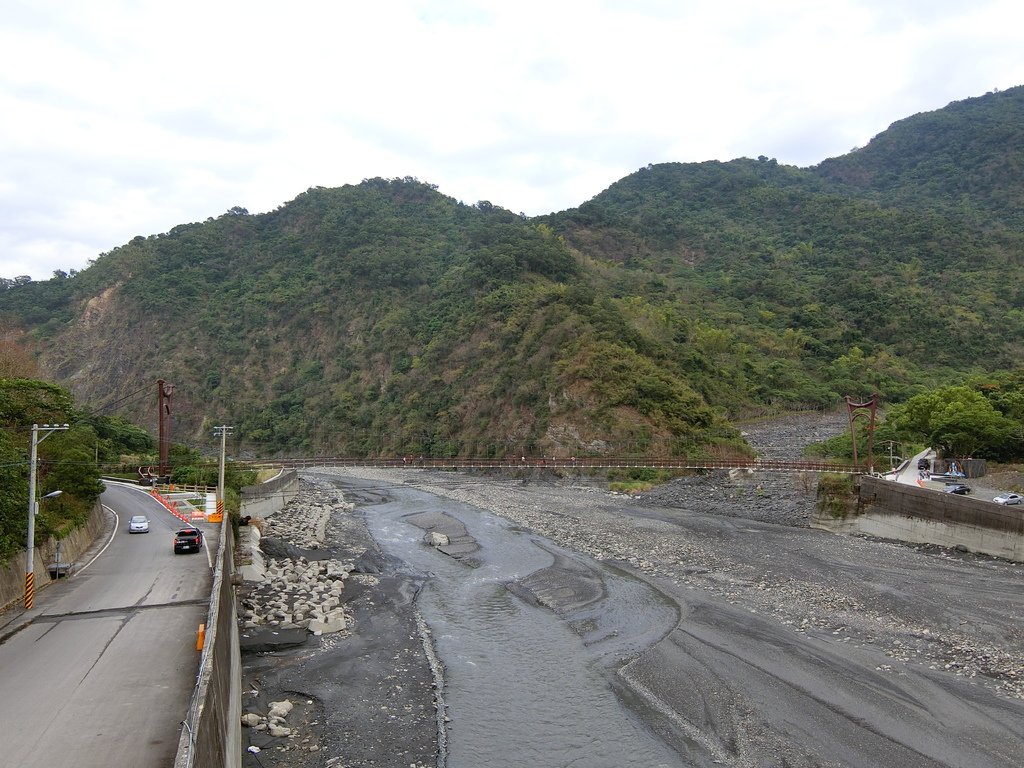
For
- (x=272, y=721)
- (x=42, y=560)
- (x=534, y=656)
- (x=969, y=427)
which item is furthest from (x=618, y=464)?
(x=272, y=721)

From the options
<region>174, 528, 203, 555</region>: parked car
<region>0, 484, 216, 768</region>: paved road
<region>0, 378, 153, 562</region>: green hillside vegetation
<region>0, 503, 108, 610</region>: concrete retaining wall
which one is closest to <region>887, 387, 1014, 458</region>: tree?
<region>0, 484, 216, 768</region>: paved road

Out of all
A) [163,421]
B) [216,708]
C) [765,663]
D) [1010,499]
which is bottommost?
[765,663]

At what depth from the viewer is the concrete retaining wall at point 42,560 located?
1628cm

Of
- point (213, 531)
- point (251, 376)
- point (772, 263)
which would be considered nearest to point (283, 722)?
point (213, 531)

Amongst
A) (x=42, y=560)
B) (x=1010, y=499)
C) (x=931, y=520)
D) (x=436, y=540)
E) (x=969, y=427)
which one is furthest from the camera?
(x=969, y=427)

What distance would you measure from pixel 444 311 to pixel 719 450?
52.1 meters

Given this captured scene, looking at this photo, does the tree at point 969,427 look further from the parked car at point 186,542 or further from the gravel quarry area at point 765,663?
the parked car at point 186,542

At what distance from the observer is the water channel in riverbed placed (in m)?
12.9

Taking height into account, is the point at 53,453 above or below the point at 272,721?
above

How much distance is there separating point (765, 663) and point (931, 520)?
704 inches

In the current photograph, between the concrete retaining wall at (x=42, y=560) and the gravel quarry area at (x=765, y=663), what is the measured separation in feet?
21.0

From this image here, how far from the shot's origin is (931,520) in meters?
29.1

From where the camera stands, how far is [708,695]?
49.1 feet

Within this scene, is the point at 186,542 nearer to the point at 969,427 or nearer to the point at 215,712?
the point at 215,712
